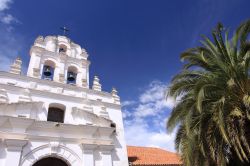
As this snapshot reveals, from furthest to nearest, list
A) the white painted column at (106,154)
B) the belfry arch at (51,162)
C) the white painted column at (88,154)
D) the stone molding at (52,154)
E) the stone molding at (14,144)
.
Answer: the white painted column at (106,154), the white painted column at (88,154), the belfry arch at (51,162), the stone molding at (52,154), the stone molding at (14,144)

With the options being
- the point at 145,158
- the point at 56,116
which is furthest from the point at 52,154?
the point at 145,158

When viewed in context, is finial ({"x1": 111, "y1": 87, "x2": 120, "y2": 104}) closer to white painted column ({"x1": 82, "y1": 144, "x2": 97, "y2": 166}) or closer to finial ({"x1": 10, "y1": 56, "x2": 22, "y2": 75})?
white painted column ({"x1": 82, "y1": 144, "x2": 97, "y2": 166})

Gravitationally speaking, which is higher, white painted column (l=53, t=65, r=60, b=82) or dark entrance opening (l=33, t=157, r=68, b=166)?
white painted column (l=53, t=65, r=60, b=82)

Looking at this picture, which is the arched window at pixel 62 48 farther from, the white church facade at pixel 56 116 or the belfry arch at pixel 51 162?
the belfry arch at pixel 51 162

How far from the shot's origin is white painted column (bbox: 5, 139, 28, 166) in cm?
974

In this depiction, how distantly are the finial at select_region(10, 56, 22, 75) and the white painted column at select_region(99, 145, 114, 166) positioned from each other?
6525mm

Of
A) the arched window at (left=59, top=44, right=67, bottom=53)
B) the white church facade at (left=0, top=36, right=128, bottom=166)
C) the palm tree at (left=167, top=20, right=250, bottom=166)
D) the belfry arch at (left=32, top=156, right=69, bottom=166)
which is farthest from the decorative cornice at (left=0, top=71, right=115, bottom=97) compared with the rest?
the palm tree at (left=167, top=20, right=250, bottom=166)

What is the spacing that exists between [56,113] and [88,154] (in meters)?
3.06

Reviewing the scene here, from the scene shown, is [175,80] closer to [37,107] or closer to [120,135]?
[120,135]

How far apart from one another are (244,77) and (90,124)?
27.3 feet

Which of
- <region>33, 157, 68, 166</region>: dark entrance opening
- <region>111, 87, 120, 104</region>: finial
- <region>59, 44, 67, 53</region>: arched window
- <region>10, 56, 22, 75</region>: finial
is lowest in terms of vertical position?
<region>33, 157, 68, 166</region>: dark entrance opening

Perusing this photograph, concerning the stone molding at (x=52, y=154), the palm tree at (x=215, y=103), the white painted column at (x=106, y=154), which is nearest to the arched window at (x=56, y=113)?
the stone molding at (x=52, y=154)

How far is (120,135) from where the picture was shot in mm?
13586

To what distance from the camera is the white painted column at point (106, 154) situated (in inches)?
473
